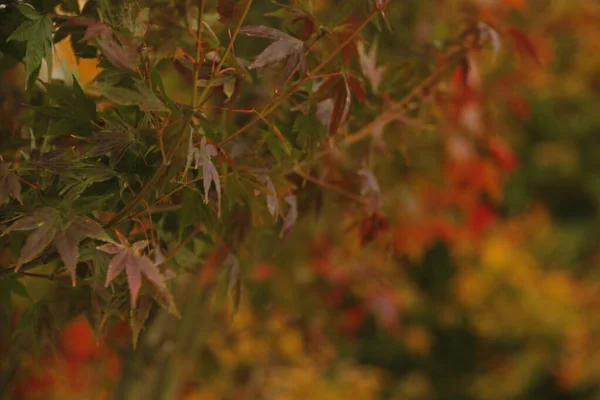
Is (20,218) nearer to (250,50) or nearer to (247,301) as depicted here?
(250,50)

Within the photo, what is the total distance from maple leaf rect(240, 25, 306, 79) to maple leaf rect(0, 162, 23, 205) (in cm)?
32

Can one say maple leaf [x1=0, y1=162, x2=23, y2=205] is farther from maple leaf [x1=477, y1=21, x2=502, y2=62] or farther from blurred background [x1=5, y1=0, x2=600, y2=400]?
maple leaf [x1=477, y1=21, x2=502, y2=62]

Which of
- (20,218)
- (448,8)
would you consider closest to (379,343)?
(448,8)

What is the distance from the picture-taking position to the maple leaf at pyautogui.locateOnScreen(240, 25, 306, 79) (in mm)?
974

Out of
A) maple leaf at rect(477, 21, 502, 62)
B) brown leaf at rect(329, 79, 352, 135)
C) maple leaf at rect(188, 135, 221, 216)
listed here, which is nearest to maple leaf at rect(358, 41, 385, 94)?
maple leaf at rect(477, 21, 502, 62)

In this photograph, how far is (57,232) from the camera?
930mm

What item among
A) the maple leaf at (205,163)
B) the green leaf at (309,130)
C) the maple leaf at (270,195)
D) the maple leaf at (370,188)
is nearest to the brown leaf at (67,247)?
the maple leaf at (205,163)

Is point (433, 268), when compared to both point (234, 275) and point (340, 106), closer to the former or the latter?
point (234, 275)

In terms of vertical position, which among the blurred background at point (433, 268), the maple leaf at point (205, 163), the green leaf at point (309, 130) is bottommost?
the blurred background at point (433, 268)

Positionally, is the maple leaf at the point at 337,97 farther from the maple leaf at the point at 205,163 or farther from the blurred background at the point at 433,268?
the blurred background at the point at 433,268

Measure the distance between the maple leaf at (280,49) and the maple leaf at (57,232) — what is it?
279mm

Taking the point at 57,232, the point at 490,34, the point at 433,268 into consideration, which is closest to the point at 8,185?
the point at 57,232

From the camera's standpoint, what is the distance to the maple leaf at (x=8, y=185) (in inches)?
38.1

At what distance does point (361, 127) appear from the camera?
1469 mm
